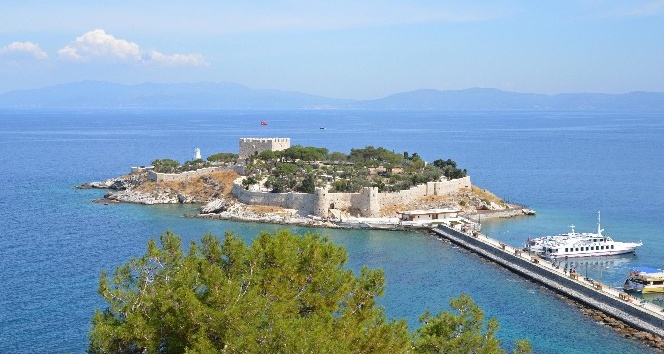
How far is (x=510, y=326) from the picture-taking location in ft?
88.4

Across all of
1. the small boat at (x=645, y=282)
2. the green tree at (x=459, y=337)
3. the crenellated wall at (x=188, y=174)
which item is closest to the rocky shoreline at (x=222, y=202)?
the crenellated wall at (x=188, y=174)

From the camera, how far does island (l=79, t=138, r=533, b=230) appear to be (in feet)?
160

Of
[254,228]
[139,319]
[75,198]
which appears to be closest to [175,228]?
[254,228]

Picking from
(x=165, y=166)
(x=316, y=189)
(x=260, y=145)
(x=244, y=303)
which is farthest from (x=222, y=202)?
(x=244, y=303)

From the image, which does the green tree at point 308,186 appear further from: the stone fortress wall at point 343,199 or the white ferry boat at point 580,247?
the white ferry boat at point 580,247

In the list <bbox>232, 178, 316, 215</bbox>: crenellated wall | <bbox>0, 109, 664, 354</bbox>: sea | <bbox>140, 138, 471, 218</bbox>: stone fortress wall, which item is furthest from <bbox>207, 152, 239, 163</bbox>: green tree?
<bbox>232, 178, 316, 215</bbox>: crenellated wall

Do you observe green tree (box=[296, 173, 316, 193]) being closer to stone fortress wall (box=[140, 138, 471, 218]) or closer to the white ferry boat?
stone fortress wall (box=[140, 138, 471, 218])

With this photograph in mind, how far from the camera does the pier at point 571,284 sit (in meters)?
27.1

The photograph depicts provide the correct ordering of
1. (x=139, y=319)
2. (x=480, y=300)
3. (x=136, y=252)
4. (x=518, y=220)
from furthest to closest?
(x=518, y=220) < (x=136, y=252) < (x=480, y=300) < (x=139, y=319)

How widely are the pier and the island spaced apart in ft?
15.4

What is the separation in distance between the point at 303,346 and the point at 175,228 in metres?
34.1

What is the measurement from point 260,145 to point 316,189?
15.6 metres

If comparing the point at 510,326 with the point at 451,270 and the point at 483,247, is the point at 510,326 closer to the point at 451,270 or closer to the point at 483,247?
the point at 451,270

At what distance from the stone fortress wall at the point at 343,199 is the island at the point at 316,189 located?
0.06 meters
